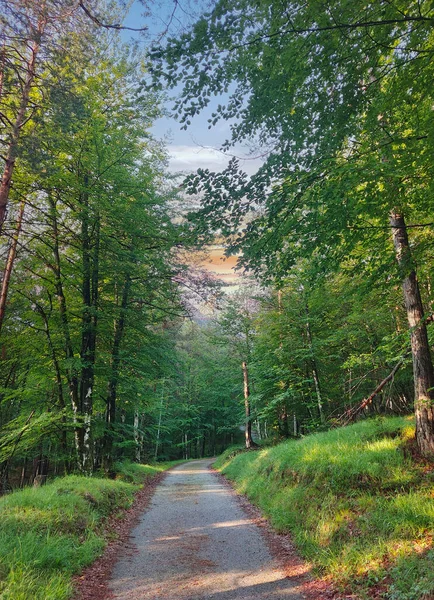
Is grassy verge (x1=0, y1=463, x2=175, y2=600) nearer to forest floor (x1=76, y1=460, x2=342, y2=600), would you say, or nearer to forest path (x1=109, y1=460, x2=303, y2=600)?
forest floor (x1=76, y1=460, x2=342, y2=600)

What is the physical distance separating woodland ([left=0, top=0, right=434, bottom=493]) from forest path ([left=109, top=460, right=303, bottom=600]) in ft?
11.4

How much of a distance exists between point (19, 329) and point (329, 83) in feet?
47.7

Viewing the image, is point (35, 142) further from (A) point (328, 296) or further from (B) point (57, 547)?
(A) point (328, 296)

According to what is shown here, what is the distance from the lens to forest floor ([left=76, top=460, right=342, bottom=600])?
432 centimetres

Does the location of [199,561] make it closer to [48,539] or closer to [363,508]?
[48,539]

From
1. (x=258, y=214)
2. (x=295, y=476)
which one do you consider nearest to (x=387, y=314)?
(x=295, y=476)

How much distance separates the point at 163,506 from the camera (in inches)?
384

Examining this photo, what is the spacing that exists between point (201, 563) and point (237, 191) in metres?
5.87

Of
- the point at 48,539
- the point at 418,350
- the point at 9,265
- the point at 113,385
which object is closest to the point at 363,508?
the point at 418,350

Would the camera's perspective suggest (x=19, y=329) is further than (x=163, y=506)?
Yes

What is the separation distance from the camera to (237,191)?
533cm

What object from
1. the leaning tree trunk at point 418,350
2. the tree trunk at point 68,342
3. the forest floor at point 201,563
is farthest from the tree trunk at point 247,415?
the leaning tree trunk at point 418,350

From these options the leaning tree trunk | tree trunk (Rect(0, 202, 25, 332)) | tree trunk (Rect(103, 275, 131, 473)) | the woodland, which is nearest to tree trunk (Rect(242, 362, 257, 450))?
the woodland

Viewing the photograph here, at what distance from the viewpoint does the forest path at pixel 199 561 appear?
171 inches
